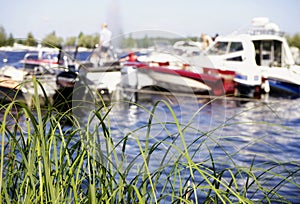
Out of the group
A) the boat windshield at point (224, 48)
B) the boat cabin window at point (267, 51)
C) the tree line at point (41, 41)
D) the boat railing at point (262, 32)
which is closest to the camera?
the tree line at point (41, 41)

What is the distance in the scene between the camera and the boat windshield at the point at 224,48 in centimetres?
1448

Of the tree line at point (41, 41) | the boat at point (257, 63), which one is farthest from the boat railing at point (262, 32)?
the tree line at point (41, 41)

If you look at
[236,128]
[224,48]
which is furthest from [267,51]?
[236,128]

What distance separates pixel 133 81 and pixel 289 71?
6.74m

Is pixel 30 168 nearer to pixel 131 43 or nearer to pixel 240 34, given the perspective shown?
pixel 131 43

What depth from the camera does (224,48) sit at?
14.7 m

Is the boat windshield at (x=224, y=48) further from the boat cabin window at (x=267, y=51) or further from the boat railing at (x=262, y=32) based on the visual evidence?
the boat railing at (x=262, y=32)

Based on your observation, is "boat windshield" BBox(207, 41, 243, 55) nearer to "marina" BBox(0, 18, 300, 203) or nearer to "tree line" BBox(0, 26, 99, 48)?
"marina" BBox(0, 18, 300, 203)

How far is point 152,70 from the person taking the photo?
9.11 metres

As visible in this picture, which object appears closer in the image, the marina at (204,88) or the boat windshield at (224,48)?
the marina at (204,88)

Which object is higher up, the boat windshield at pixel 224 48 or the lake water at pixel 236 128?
the boat windshield at pixel 224 48

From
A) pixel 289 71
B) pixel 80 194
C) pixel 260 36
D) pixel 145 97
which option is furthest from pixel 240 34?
pixel 80 194

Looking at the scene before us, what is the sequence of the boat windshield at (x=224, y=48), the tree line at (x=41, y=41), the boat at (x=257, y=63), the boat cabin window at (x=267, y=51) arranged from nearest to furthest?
the tree line at (x=41, y=41), the boat at (x=257, y=63), the boat windshield at (x=224, y=48), the boat cabin window at (x=267, y=51)

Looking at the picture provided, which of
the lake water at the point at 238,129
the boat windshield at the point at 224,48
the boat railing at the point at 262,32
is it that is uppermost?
the boat railing at the point at 262,32
